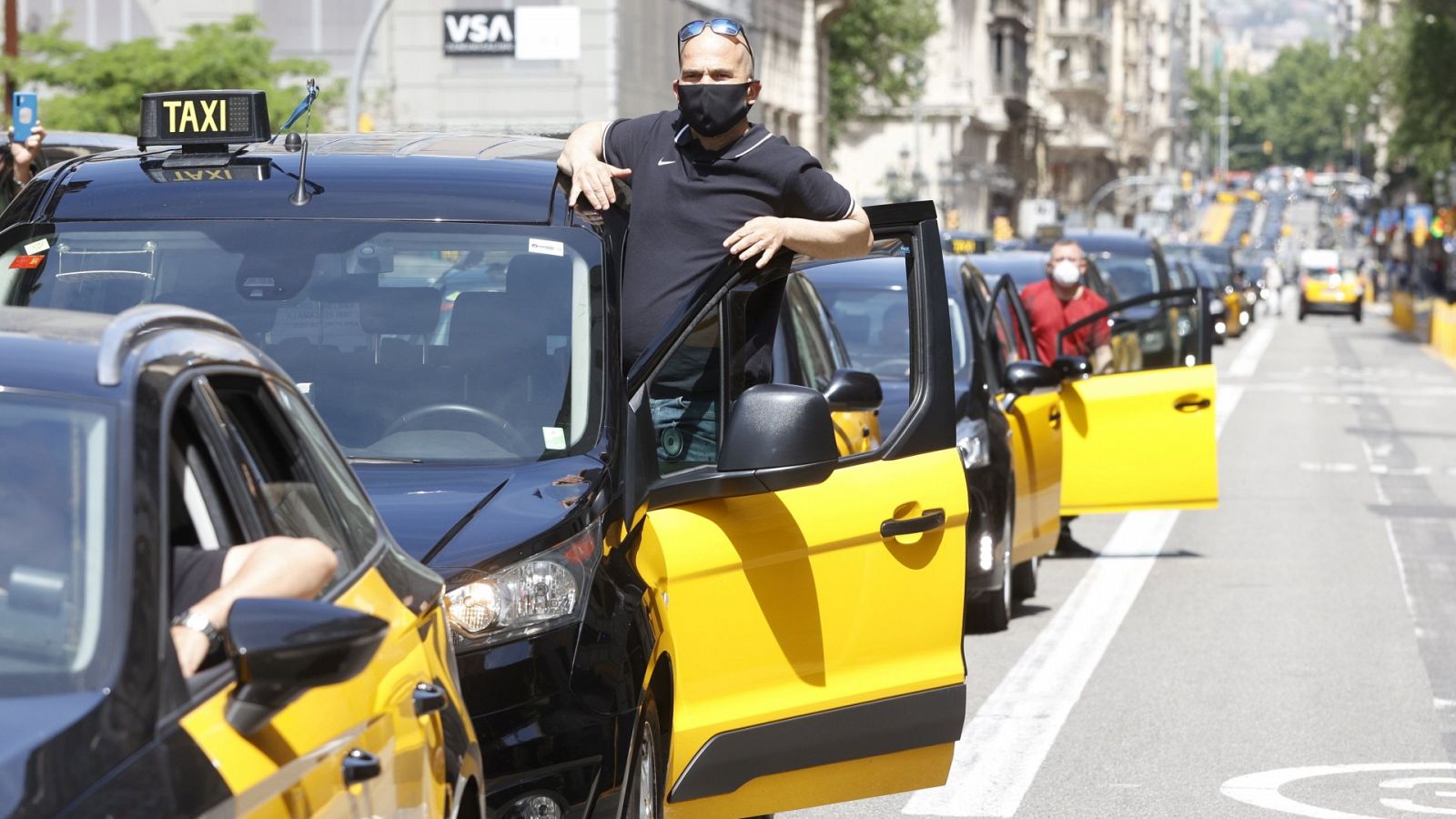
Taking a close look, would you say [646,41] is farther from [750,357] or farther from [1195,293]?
[750,357]

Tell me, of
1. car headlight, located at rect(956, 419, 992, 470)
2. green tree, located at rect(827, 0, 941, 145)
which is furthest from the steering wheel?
green tree, located at rect(827, 0, 941, 145)

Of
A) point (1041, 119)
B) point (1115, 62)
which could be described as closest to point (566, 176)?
point (1041, 119)

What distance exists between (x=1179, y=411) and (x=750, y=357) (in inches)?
308

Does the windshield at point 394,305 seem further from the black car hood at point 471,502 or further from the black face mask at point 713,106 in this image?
the black face mask at point 713,106

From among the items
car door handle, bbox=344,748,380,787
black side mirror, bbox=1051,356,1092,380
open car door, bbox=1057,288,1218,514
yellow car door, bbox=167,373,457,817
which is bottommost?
open car door, bbox=1057,288,1218,514

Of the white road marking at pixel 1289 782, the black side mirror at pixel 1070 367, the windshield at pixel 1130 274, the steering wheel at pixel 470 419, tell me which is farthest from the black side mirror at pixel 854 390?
the windshield at pixel 1130 274

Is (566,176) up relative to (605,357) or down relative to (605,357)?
up

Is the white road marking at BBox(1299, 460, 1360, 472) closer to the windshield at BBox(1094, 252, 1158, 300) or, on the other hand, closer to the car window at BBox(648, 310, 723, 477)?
the windshield at BBox(1094, 252, 1158, 300)

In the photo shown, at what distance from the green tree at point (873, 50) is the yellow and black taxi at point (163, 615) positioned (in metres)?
83.5

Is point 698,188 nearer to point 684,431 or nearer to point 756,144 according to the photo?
point 756,144

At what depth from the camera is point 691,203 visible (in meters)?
6.08

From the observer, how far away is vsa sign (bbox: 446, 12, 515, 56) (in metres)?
46.7

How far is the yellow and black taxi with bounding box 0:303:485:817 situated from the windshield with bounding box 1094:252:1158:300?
2005 centimetres

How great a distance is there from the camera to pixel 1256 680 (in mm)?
10078
